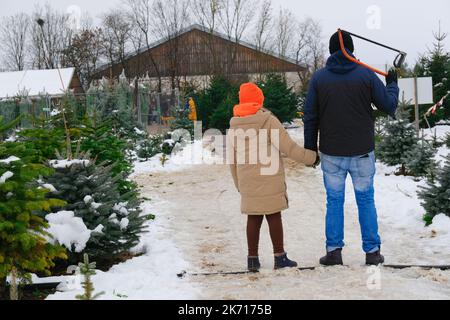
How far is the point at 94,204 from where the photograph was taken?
550cm

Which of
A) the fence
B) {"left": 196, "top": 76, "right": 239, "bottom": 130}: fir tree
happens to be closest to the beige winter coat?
the fence

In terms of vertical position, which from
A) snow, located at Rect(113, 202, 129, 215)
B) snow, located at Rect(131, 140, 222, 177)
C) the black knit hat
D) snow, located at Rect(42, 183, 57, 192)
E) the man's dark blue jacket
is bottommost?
snow, located at Rect(131, 140, 222, 177)

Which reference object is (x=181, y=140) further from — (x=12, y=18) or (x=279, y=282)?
(x=12, y=18)

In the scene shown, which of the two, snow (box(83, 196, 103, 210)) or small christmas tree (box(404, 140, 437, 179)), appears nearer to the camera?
snow (box(83, 196, 103, 210))

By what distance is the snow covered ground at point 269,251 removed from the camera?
14.7 feet

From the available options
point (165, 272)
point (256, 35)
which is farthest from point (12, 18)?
point (165, 272)

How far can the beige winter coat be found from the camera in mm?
5207

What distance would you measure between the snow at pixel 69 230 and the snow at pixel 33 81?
1433 inches

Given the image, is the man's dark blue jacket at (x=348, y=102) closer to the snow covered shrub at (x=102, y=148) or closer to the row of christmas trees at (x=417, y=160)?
the row of christmas trees at (x=417, y=160)

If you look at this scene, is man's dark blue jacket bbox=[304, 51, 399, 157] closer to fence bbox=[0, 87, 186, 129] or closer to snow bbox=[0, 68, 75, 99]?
fence bbox=[0, 87, 186, 129]

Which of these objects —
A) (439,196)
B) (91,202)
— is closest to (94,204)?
(91,202)

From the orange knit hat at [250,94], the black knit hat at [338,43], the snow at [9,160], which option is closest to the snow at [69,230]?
the snow at [9,160]

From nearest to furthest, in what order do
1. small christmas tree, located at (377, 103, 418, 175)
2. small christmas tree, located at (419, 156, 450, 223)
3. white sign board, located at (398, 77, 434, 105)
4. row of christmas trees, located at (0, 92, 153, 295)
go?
row of christmas trees, located at (0, 92, 153, 295) < small christmas tree, located at (419, 156, 450, 223) < white sign board, located at (398, 77, 434, 105) < small christmas tree, located at (377, 103, 418, 175)

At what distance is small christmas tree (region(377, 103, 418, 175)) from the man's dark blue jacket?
8.08 m
